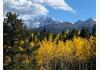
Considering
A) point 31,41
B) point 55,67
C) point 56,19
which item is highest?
point 56,19

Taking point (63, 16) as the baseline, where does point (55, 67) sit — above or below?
below

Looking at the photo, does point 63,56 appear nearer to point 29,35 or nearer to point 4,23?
point 29,35

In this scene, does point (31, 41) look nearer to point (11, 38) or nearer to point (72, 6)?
point (11, 38)

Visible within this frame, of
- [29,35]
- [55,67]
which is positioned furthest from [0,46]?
[55,67]

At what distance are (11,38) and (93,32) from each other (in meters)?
0.72

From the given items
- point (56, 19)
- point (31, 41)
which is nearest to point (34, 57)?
point (31, 41)

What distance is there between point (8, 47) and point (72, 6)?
67 cm

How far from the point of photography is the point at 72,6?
321 centimetres

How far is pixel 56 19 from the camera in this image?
3223 millimetres

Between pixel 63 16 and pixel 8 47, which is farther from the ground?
pixel 63 16

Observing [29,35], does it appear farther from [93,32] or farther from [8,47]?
[93,32]
